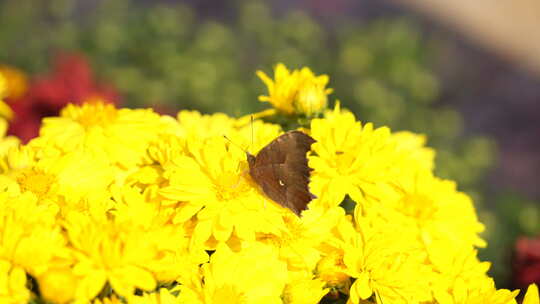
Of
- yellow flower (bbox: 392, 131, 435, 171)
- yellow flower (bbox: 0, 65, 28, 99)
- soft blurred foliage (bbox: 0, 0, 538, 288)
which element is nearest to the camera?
yellow flower (bbox: 392, 131, 435, 171)

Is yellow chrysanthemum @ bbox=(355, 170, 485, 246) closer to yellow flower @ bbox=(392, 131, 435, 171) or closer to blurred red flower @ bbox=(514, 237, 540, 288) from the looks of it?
yellow flower @ bbox=(392, 131, 435, 171)

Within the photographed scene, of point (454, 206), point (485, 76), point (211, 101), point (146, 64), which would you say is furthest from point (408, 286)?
point (485, 76)

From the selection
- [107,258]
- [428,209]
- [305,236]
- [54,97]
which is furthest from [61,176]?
[54,97]

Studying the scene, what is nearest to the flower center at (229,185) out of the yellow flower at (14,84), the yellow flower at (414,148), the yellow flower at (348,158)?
the yellow flower at (348,158)

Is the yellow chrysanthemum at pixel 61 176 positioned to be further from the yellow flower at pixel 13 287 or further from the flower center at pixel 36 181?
the yellow flower at pixel 13 287

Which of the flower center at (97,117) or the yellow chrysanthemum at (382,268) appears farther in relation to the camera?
the flower center at (97,117)

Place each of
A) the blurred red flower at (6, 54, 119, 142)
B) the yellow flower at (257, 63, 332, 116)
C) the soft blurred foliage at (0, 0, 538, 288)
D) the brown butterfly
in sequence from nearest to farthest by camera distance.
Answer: the brown butterfly
the yellow flower at (257, 63, 332, 116)
the blurred red flower at (6, 54, 119, 142)
the soft blurred foliage at (0, 0, 538, 288)

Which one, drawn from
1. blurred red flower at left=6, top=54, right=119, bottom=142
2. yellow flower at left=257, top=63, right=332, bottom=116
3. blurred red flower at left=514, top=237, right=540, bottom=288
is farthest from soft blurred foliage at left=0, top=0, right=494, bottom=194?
yellow flower at left=257, top=63, right=332, bottom=116
